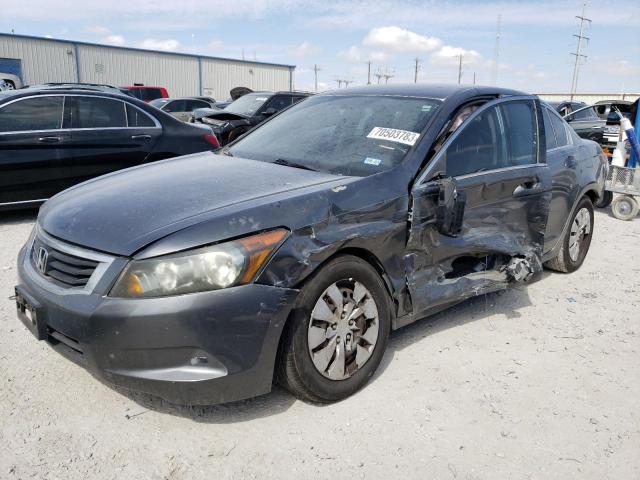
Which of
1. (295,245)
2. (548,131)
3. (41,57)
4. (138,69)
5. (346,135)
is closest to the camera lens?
(295,245)

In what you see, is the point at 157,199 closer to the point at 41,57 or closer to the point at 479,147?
the point at 479,147

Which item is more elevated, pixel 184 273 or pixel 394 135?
pixel 394 135

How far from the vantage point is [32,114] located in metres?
6.24

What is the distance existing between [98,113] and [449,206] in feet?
16.7

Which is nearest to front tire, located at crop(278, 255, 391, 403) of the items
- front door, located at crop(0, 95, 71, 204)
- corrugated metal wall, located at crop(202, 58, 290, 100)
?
front door, located at crop(0, 95, 71, 204)

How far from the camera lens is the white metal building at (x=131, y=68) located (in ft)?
105

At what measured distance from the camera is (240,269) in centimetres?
237

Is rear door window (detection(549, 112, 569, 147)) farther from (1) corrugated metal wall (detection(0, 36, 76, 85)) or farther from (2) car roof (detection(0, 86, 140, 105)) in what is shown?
(1) corrugated metal wall (detection(0, 36, 76, 85))

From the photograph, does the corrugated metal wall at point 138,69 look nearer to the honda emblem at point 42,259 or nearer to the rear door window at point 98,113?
the rear door window at point 98,113

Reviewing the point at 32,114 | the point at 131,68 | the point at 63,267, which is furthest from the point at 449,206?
the point at 131,68

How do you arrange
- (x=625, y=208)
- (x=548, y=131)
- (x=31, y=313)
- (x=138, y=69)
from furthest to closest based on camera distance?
(x=138, y=69), (x=625, y=208), (x=548, y=131), (x=31, y=313)

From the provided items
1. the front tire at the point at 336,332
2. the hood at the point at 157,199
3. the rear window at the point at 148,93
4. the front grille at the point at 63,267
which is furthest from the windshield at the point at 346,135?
the rear window at the point at 148,93

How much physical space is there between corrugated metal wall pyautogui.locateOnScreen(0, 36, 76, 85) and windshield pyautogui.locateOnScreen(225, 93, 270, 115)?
25.4 metres

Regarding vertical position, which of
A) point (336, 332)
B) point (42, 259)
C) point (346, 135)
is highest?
point (346, 135)
